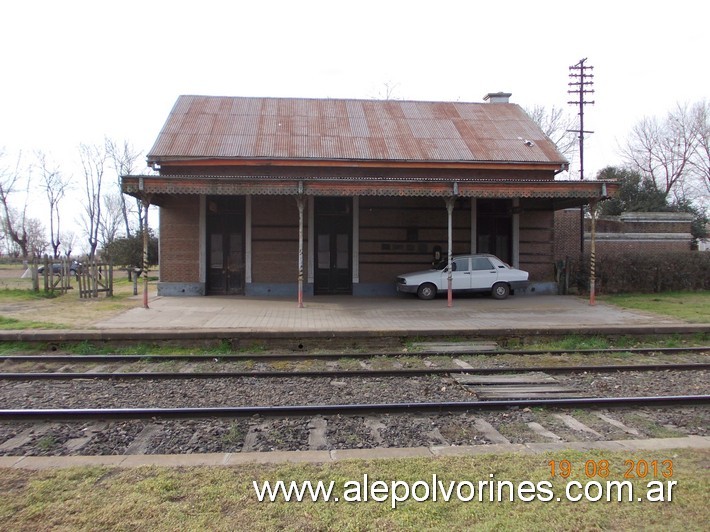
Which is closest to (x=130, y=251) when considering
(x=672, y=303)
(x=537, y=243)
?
(x=537, y=243)

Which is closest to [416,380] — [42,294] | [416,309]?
[416,309]

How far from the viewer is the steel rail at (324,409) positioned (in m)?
5.84

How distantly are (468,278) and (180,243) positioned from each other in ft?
31.1

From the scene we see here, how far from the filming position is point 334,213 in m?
18.0

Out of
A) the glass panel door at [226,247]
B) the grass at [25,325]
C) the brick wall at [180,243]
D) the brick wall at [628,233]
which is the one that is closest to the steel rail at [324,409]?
the grass at [25,325]

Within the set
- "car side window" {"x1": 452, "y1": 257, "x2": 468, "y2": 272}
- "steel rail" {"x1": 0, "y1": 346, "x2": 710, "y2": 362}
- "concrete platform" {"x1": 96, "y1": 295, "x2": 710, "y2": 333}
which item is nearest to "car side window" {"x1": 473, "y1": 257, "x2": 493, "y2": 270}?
"car side window" {"x1": 452, "y1": 257, "x2": 468, "y2": 272}

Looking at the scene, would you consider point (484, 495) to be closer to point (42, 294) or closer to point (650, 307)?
point (650, 307)

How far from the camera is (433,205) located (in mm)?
18266

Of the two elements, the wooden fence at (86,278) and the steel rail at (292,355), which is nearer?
the steel rail at (292,355)

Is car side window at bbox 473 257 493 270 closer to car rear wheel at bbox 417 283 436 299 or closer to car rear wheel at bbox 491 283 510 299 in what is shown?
car rear wheel at bbox 491 283 510 299

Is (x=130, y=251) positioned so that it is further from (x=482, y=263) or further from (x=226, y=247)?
(x=482, y=263)

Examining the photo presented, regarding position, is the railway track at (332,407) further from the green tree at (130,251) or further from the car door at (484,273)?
the green tree at (130,251)

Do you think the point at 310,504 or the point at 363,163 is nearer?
the point at 310,504

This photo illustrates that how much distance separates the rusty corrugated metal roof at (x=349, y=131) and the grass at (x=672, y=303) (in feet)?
16.8
